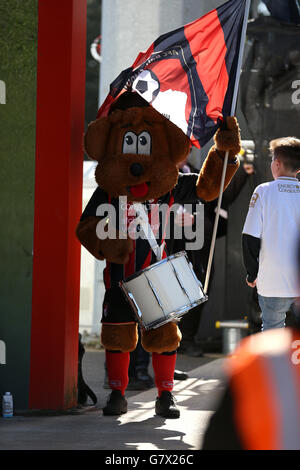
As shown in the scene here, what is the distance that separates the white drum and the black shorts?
33 centimetres

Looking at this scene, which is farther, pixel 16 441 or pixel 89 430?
pixel 89 430

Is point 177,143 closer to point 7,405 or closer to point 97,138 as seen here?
point 97,138

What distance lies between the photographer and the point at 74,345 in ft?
17.2

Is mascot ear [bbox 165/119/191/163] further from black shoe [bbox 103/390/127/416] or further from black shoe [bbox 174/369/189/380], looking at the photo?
black shoe [bbox 174/369/189/380]

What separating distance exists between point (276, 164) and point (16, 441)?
7.39ft

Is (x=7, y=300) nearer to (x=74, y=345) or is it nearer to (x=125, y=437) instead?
(x=74, y=345)

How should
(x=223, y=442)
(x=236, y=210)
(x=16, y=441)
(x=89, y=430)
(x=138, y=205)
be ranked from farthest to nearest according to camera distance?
(x=236, y=210), (x=138, y=205), (x=89, y=430), (x=16, y=441), (x=223, y=442)

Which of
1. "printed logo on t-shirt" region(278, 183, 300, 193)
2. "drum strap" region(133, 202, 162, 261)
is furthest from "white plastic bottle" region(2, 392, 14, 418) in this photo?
"printed logo on t-shirt" region(278, 183, 300, 193)

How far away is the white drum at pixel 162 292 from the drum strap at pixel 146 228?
0.33 meters

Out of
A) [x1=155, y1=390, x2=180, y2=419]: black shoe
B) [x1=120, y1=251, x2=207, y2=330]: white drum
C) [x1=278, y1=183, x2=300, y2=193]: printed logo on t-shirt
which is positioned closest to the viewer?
[x1=120, y1=251, x2=207, y2=330]: white drum

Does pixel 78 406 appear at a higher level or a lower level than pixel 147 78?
lower

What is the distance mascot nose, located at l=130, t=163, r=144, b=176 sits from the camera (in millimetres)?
4883

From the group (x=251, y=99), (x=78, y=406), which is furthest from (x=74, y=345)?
(x=251, y=99)

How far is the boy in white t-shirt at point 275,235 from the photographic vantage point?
5078 mm
